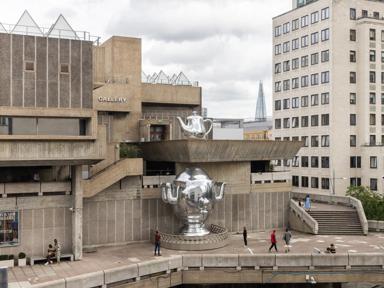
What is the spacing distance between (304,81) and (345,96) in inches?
257

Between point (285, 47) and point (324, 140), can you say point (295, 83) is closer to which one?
point (285, 47)

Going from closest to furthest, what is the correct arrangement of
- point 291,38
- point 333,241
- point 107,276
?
1. point 107,276
2. point 333,241
3. point 291,38

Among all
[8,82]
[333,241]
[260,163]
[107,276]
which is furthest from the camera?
[260,163]

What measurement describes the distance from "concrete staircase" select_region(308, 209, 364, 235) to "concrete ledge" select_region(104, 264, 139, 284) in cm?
1771

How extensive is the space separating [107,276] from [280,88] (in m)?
47.7

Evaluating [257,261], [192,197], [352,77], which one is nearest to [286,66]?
[352,77]

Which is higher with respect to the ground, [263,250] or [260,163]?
[260,163]

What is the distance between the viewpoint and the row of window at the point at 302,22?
59.7 metres

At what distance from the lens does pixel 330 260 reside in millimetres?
30141

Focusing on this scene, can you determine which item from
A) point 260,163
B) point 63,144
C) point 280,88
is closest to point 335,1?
point 280,88

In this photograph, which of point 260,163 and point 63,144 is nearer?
point 63,144

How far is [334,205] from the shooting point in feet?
149

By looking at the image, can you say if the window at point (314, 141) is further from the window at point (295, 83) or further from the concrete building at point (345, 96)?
the window at point (295, 83)

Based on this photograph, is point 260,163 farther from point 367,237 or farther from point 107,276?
point 107,276
